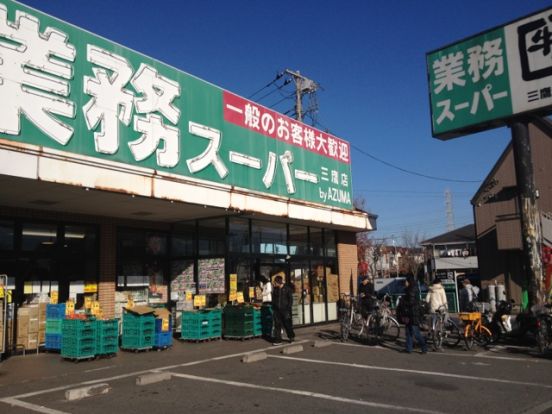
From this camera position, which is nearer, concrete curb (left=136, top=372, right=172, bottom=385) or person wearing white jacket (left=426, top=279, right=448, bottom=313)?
concrete curb (left=136, top=372, right=172, bottom=385)

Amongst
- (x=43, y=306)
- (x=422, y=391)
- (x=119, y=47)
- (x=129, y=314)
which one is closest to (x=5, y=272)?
(x=43, y=306)

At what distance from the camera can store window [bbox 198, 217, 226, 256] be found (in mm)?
15359

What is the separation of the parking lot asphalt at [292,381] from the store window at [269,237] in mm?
4061

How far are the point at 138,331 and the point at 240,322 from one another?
10.2 ft

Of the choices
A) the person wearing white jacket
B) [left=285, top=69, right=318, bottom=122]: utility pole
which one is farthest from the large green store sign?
[left=285, top=69, right=318, bottom=122]: utility pole

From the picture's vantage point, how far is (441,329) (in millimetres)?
12203

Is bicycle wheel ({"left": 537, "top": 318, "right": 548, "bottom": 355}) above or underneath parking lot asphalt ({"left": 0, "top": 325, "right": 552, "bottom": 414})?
above

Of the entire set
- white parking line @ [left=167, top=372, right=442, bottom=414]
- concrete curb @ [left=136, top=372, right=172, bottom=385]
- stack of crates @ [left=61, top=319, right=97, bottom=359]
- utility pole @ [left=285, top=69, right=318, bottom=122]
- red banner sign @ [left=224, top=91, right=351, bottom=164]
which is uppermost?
utility pole @ [left=285, top=69, right=318, bottom=122]

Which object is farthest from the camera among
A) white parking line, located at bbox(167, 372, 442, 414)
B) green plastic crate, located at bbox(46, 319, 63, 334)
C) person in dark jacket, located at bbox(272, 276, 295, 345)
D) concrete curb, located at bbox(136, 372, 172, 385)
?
person in dark jacket, located at bbox(272, 276, 295, 345)

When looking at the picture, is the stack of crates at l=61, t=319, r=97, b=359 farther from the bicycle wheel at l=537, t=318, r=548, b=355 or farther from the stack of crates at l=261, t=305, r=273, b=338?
the bicycle wheel at l=537, t=318, r=548, b=355

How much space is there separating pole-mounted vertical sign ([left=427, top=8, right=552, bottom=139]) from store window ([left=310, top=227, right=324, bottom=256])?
19.6 feet

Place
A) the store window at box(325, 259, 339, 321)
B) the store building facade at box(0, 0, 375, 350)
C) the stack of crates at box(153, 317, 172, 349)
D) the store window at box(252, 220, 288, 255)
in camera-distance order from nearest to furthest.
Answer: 1. the store building facade at box(0, 0, 375, 350)
2. the stack of crates at box(153, 317, 172, 349)
3. the store window at box(252, 220, 288, 255)
4. the store window at box(325, 259, 339, 321)

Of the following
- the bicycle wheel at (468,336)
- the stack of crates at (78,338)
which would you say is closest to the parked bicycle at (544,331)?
the bicycle wheel at (468,336)

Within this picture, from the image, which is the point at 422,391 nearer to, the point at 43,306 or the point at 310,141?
the point at 43,306
